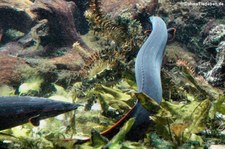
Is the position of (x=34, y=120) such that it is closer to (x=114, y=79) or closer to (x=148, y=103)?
(x=148, y=103)

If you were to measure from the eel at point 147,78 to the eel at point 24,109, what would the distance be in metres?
0.62

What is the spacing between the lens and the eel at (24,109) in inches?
112

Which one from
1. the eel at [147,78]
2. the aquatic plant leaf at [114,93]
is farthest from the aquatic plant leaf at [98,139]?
the aquatic plant leaf at [114,93]

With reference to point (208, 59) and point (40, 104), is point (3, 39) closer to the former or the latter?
point (208, 59)

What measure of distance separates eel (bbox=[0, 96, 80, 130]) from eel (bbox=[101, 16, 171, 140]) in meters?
0.62

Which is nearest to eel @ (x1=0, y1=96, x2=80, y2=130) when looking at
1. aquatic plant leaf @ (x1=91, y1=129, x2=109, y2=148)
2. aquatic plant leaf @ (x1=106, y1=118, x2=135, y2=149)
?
aquatic plant leaf @ (x1=91, y1=129, x2=109, y2=148)

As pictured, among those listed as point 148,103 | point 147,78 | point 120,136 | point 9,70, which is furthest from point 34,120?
point 9,70

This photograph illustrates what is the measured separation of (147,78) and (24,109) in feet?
4.41

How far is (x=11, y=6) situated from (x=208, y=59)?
5.83 meters

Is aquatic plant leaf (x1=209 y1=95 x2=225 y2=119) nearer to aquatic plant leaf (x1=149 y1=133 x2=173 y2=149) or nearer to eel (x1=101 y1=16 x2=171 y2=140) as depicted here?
eel (x1=101 y1=16 x2=171 y2=140)

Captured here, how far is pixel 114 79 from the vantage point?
14.9 feet

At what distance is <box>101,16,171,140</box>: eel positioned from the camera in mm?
2834

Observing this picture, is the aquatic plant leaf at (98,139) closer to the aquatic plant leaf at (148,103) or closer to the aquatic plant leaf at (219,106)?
the aquatic plant leaf at (148,103)

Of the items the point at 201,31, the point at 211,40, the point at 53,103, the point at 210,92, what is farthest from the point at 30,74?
the point at 201,31
